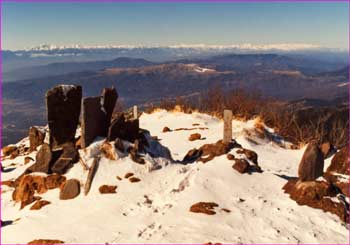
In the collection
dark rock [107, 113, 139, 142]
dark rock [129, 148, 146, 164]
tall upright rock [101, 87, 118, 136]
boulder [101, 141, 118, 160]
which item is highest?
tall upright rock [101, 87, 118, 136]

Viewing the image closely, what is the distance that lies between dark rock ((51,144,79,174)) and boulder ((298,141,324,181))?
6.39m

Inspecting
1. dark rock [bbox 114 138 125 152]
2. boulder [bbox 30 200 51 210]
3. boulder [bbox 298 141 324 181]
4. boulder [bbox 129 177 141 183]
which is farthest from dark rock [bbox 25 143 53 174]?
boulder [bbox 298 141 324 181]

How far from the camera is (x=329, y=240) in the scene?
8.45 meters

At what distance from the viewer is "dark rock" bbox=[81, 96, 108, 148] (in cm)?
1186

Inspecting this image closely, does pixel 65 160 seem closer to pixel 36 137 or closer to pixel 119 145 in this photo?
pixel 119 145

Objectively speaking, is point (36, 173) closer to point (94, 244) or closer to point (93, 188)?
point (93, 188)

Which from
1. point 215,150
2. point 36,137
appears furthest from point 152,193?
point 36,137

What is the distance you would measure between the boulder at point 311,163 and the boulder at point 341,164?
371 cm

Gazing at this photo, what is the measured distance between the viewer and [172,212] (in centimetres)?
947

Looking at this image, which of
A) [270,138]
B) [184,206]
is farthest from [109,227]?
[270,138]

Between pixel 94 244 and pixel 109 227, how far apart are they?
76cm

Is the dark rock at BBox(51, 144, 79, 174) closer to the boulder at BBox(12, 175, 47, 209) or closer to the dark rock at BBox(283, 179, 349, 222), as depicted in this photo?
the boulder at BBox(12, 175, 47, 209)

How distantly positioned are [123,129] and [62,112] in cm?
193

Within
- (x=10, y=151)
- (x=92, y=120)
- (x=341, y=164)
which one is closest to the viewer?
(x=92, y=120)
